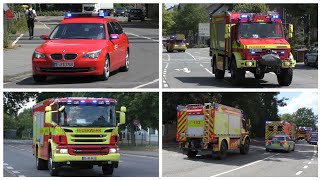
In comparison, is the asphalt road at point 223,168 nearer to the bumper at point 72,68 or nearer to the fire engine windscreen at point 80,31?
the bumper at point 72,68

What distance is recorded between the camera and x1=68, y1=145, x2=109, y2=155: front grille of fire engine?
13531 mm

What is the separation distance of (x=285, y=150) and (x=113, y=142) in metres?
19.1

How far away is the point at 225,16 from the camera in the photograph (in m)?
19.7

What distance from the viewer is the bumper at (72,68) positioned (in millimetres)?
14664

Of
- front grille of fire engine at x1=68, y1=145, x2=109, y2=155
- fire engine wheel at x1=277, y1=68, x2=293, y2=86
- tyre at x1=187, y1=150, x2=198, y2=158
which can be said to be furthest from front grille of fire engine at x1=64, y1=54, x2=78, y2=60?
tyre at x1=187, y1=150, x2=198, y2=158

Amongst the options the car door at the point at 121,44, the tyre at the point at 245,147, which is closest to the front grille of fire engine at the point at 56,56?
the car door at the point at 121,44

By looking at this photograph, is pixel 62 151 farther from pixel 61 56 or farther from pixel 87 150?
pixel 61 56

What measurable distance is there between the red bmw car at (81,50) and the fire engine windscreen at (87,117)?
132 cm

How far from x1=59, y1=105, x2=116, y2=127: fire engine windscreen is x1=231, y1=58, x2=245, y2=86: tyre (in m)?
5.68

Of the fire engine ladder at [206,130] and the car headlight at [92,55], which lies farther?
the fire engine ladder at [206,130]

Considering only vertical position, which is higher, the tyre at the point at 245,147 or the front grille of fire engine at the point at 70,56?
the front grille of fire engine at the point at 70,56

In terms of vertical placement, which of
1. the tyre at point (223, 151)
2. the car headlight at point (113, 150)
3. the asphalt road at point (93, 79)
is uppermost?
the asphalt road at point (93, 79)

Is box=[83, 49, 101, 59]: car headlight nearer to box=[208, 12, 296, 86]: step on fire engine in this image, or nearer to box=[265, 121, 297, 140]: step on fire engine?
box=[208, 12, 296, 86]: step on fire engine

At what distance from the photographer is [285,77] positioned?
18562mm
